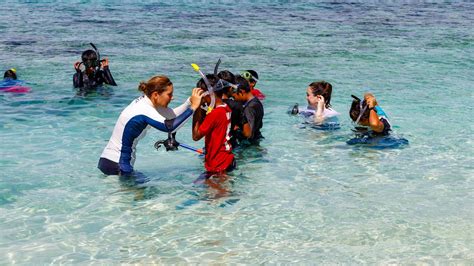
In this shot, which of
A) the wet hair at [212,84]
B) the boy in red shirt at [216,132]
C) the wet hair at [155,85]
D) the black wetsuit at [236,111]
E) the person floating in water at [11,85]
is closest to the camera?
the wet hair at [155,85]

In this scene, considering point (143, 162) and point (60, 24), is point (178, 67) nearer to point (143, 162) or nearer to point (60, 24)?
point (143, 162)

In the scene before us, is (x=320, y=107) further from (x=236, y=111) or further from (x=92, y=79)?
(x=92, y=79)

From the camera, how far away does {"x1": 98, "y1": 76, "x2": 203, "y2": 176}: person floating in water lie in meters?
7.50

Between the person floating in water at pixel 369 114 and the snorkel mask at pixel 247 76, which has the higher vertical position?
the snorkel mask at pixel 247 76

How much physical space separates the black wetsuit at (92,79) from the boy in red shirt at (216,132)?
235 inches

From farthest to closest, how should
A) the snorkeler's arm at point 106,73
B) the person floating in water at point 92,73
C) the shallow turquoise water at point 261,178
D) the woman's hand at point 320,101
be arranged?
the snorkeler's arm at point 106,73, the person floating in water at point 92,73, the woman's hand at point 320,101, the shallow turquoise water at point 261,178

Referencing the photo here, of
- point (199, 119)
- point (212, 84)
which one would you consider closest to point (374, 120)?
point (212, 84)

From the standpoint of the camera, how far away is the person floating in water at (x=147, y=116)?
24.6 feet

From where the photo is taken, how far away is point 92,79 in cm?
1396

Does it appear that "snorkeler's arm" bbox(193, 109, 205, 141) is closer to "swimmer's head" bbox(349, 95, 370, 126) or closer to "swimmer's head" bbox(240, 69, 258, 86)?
"swimmer's head" bbox(240, 69, 258, 86)

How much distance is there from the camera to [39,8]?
3341 cm

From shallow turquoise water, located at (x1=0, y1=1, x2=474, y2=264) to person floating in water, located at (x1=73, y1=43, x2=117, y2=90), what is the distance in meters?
0.30

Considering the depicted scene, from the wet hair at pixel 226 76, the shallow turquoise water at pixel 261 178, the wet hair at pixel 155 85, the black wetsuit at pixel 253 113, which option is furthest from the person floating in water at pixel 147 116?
the black wetsuit at pixel 253 113

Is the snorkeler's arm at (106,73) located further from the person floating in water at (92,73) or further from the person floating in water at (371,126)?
the person floating in water at (371,126)
